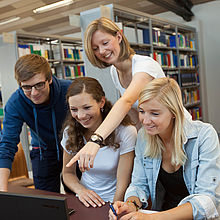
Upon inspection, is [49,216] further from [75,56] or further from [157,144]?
[75,56]

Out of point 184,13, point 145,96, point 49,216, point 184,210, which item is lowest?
point 184,210

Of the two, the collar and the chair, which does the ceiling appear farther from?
the collar

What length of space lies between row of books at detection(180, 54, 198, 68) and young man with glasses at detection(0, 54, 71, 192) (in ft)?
14.1

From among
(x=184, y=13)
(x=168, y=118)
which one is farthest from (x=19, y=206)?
(x=184, y=13)

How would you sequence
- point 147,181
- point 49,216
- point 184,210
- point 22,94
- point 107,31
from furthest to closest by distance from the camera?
point 22,94
point 107,31
point 147,181
point 184,210
point 49,216

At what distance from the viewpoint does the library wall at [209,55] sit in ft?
21.3

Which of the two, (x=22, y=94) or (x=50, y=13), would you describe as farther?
(x=50, y=13)

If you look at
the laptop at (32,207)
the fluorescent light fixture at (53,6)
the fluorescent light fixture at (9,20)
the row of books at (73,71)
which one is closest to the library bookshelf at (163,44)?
the row of books at (73,71)

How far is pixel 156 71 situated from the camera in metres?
1.64

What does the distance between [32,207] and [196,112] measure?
5750 mm

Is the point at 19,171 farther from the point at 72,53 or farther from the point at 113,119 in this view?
the point at 72,53

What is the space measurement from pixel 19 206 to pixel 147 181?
0.84 m

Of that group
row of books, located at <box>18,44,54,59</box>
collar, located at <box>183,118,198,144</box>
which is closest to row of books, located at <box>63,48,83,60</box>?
row of books, located at <box>18,44,54,59</box>

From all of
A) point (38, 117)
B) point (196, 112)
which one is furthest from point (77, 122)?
point (196, 112)
